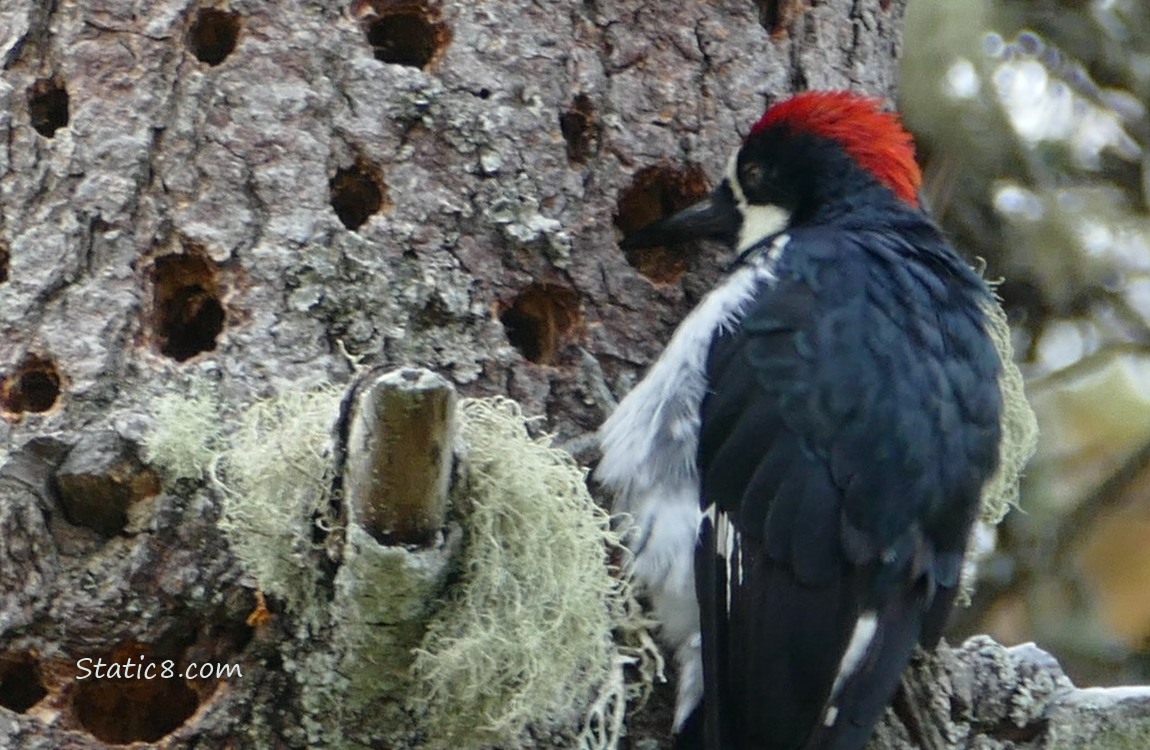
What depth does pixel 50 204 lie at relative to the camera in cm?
249

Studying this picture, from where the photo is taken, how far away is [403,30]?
2.70 metres

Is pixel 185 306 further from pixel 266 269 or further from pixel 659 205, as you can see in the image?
pixel 659 205

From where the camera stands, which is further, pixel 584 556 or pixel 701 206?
pixel 701 206

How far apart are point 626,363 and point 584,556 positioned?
0.48 metres

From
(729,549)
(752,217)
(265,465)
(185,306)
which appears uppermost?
(185,306)

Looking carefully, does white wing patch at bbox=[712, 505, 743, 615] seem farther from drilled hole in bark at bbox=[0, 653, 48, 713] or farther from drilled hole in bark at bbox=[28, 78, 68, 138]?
drilled hole in bark at bbox=[28, 78, 68, 138]

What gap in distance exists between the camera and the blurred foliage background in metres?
3.82

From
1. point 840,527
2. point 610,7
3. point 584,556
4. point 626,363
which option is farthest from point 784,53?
point 584,556

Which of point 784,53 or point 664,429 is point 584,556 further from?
point 784,53

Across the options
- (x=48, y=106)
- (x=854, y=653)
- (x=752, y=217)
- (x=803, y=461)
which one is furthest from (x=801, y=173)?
(x=48, y=106)

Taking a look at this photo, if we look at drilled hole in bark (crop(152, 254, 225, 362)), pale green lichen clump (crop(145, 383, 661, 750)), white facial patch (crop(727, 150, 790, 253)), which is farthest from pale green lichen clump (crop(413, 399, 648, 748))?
white facial patch (crop(727, 150, 790, 253))

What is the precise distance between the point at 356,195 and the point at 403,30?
1.03 feet

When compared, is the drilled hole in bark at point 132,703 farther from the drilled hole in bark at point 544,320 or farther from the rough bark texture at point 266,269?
the drilled hole in bark at point 544,320

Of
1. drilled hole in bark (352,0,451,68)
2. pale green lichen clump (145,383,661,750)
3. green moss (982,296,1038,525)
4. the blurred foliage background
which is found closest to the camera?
pale green lichen clump (145,383,661,750)
